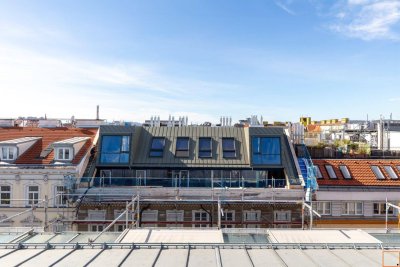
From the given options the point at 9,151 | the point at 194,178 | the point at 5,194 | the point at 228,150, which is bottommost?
the point at 5,194

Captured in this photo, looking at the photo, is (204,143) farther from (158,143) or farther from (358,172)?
(358,172)

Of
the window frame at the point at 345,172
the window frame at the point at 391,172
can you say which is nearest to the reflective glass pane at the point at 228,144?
the window frame at the point at 345,172

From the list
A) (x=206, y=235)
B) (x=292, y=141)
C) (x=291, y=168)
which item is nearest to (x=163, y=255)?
(x=206, y=235)

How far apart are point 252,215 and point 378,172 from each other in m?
9.62

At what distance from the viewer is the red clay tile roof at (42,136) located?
28.9 meters

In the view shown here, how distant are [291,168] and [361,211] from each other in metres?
5.24

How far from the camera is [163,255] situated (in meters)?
13.1

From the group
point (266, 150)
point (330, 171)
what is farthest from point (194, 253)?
point (330, 171)

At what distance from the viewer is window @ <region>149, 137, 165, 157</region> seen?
30.2 m

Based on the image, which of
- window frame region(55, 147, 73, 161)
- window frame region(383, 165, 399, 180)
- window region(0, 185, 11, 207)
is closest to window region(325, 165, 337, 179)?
window frame region(383, 165, 399, 180)

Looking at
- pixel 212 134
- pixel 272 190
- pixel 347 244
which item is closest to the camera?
pixel 347 244

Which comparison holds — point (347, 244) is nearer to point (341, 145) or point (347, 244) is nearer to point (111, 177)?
point (111, 177)

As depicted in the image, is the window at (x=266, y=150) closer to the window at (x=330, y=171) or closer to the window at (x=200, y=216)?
the window at (x=330, y=171)

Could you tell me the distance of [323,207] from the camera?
2794cm
